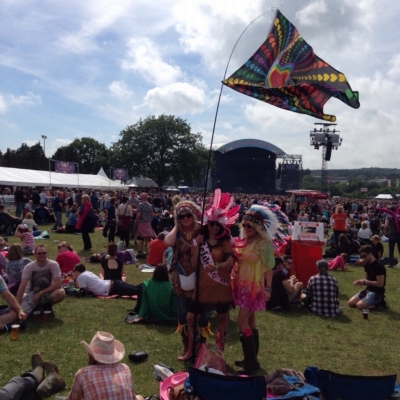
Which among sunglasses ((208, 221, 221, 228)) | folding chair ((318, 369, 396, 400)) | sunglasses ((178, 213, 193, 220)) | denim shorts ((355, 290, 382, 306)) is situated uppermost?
sunglasses ((178, 213, 193, 220))

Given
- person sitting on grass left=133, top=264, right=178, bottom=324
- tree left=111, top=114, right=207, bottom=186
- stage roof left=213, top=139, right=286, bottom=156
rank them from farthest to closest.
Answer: stage roof left=213, top=139, right=286, bottom=156, tree left=111, top=114, right=207, bottom=186, person sitting on grass left=133, top=264, right=178, bottom=324

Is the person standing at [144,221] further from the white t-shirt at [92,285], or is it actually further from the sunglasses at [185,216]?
the sunglasses at [185,216]

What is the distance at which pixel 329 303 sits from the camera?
7.00 meters

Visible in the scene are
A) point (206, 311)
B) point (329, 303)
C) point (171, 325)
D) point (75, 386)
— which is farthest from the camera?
point (329, 303)

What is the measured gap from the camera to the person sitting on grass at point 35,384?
11.9ft

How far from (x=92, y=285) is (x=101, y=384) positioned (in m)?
4.65

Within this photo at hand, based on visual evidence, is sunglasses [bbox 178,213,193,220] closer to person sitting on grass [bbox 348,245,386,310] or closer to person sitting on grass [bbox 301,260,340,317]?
person sitting on grass [bbox 301,260,340,317]

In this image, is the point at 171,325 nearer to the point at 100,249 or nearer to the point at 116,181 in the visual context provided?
the point at 100,249

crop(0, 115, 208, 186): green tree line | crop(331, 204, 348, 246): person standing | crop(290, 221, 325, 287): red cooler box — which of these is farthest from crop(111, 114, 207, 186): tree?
crop(290, 221, 325, 287): red cooler box

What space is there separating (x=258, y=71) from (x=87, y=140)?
85.7 meters

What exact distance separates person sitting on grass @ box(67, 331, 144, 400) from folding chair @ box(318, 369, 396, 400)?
1464 mm

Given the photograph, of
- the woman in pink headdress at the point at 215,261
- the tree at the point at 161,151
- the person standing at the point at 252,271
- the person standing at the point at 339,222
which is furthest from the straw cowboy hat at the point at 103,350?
the tree at the point at 161,151

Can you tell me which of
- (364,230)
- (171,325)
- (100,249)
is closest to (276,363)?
(171,325)

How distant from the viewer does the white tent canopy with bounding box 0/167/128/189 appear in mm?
26620
